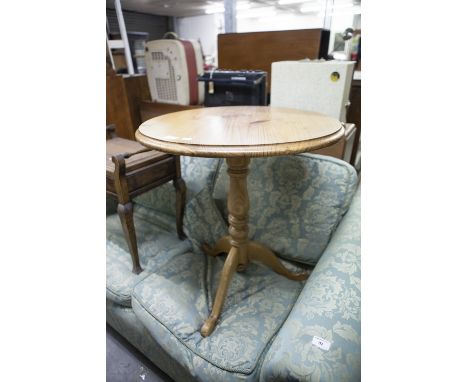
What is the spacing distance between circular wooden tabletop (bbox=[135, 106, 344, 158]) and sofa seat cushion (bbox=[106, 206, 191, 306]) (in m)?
0.67

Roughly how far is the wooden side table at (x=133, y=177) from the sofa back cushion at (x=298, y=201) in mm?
395

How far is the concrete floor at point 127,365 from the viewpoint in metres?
1.17

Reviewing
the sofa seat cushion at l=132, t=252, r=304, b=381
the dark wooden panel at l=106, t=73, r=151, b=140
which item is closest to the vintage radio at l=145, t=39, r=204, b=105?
the dark wooden panel at l=106, t=73, r=151, b=140

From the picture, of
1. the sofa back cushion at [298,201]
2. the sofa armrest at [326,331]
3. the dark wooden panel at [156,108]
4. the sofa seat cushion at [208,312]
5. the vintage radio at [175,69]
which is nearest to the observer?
the sofa armrest at [326,331]

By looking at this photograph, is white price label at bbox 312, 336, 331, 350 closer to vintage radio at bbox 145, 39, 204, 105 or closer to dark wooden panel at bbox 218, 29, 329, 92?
dark wooden panel at bbox 218, 29, 329, 92

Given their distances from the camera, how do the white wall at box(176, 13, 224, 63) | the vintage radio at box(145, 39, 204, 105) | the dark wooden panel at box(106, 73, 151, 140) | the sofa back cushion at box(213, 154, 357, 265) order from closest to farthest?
the sofa back cushion at box(213, 154, 357, 265) < the vintage radio at box(145, 39, 204, 105) < the dark wooden panel at box(106, 73, 151, 140) < the white wall at box(176, 13, 224, 63)

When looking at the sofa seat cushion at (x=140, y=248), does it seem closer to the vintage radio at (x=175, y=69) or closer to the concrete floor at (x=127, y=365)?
the concrete floor at (x=127, y=365)

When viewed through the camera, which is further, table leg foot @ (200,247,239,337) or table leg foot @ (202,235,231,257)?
table leg foot @ (202,235,231,257)

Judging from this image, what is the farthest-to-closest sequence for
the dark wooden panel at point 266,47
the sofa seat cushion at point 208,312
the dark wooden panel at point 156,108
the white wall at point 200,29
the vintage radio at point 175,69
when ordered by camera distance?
the white wall at point 200,29, the dark wooden panel at point 156,108, the vintage radio at point 175,69, the dark wooden panel at point 266,47, the sofa seat cushion at point 208,312

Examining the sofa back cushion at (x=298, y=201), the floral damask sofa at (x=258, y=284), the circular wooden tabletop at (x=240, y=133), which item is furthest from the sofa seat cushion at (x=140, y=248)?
the circular wooden tabletop at (x=240, y=133)

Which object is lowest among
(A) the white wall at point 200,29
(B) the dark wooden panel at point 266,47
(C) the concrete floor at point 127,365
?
(C) the concrete floor at point 127,365

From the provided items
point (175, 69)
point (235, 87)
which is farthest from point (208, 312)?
point (175, 69)

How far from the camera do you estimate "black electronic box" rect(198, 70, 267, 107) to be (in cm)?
140
